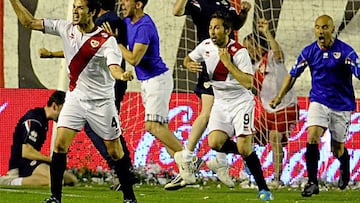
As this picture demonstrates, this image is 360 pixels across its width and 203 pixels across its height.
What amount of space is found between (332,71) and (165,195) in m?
2.29

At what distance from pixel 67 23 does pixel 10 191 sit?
9.01 feet

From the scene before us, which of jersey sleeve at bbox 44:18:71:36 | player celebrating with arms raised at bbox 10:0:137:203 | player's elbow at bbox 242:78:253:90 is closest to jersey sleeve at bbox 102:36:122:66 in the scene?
player celebrating with arms raised at bbox 10:0:137:203

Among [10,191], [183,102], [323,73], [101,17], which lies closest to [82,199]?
[10,191]

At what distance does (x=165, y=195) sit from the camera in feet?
38.8

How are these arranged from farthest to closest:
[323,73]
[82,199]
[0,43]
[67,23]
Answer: [0,43] < [323,73] < [82,199] < [67,23]

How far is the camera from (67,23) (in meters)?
9.94

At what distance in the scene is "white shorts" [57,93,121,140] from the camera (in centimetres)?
971

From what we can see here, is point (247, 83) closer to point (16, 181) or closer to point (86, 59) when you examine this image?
point (86, 59)

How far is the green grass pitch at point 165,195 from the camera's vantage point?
10.9 meters

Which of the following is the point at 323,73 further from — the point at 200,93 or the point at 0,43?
the point at 0,43

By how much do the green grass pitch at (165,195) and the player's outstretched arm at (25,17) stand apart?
5.32ft

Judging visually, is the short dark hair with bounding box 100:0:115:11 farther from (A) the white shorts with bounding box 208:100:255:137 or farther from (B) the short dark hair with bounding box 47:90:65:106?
(A) the white shorts with bounding box 208:100:255:137

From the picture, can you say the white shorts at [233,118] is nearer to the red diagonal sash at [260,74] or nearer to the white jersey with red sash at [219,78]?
the white jersey with red sash at [219,78]

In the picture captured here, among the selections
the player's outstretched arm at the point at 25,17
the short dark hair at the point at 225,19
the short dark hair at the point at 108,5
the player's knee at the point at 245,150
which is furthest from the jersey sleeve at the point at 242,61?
the player's outstretched arm at the point at 25,17
